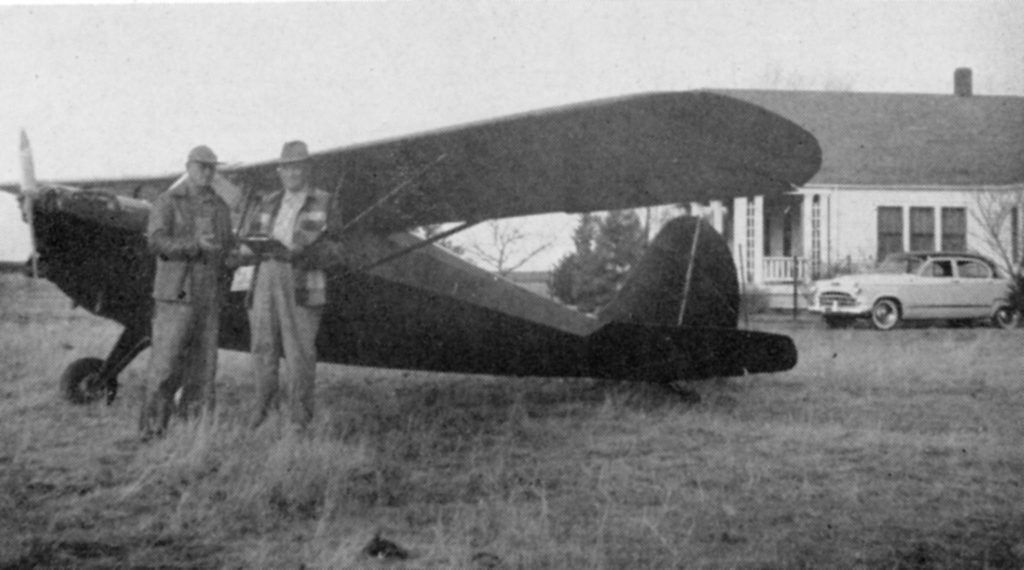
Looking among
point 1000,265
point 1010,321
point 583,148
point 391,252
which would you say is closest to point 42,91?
point 391,252

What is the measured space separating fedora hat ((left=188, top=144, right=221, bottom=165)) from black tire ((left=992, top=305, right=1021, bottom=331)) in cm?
1586

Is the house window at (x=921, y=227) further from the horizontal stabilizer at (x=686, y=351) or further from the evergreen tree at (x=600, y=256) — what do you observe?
the horizontal stabilizer at (x=686, y=351)

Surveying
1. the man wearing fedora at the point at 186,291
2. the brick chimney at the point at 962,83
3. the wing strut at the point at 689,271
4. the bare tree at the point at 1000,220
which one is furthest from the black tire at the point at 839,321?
the man wearing fedora at the point at 186,291

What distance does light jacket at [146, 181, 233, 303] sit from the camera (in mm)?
5215

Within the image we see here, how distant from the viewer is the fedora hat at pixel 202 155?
17.7 ft

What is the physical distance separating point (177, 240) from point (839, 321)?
1609 centimetres

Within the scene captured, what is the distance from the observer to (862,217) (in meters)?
24.6

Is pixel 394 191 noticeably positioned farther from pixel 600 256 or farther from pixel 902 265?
pixel 902 265

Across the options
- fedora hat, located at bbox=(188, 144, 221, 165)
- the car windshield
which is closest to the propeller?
fedora hat, located at bbox=(188, 144, 221, 165)

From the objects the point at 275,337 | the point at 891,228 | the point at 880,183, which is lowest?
the point at 275,337

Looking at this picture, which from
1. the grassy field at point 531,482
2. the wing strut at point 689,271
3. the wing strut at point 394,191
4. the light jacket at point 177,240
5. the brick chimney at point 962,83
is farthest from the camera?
the brick chimney at point 962,83

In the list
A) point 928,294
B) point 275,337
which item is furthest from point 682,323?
point 928,294

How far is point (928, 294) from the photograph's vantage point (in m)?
18.6

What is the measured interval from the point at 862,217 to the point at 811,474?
69.7ft
